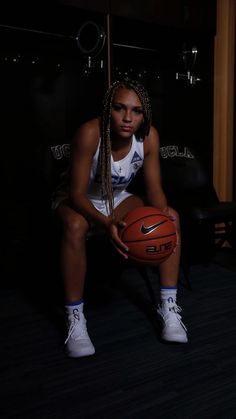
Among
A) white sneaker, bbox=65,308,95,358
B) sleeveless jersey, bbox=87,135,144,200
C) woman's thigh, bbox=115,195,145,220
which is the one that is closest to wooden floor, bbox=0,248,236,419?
white sneaker, bbox=65,308,95,358

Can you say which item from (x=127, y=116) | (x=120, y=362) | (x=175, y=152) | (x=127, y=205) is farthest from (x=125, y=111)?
(x=175, y=152)

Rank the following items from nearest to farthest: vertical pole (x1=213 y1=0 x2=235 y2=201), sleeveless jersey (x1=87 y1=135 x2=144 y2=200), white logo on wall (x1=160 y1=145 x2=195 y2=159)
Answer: sleeveless jersey (x1=87 y1=135 x2=144 y2=200) < white logo on wall (x1=160 y1=145 x2=195 y2=159) < vertical pole (x1=213 y1=0 x2=235 y2=201)

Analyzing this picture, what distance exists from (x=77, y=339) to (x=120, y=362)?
20cm

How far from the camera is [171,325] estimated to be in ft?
6.07

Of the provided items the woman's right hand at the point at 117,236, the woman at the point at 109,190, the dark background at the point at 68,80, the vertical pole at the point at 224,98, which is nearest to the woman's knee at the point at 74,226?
the woman at the point at 109,190

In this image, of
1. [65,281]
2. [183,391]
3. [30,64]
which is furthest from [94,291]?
[30,64]

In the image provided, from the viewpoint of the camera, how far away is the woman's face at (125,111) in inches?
71.9

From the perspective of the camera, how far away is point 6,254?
2.63 metres

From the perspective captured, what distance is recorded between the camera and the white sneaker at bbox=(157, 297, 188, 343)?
71.5 inches

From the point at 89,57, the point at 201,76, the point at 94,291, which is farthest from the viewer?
the point at 201,76

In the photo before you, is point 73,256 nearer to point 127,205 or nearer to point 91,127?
point 127,205

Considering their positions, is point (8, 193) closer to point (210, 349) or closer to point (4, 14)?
point (4, 14)

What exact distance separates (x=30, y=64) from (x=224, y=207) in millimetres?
1663

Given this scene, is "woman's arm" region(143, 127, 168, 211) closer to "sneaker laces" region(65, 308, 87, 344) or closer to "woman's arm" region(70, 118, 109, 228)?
"woman's arm" region(70, 118, 109, 228)
